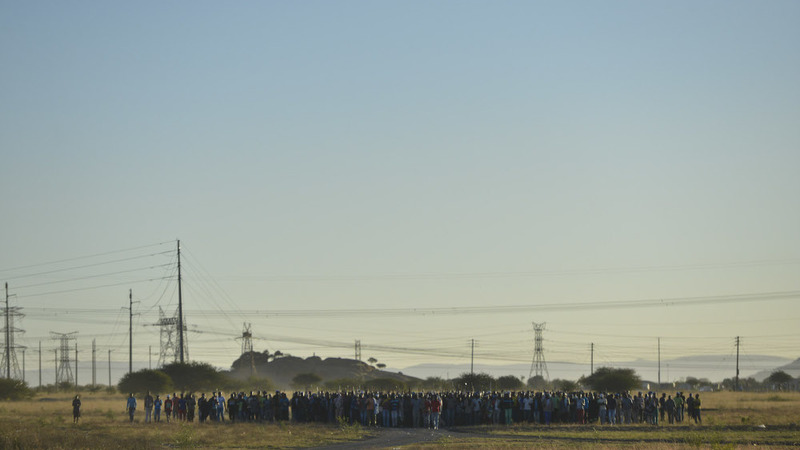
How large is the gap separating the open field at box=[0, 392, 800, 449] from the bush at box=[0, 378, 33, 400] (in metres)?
37.8

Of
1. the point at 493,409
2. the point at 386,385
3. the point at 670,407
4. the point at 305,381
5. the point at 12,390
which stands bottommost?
the point at 305,381

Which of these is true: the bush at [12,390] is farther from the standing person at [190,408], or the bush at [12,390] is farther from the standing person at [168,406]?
the standing person at [190,408]

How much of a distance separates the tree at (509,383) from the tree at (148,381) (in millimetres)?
41869

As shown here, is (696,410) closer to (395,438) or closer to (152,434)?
(395,438)

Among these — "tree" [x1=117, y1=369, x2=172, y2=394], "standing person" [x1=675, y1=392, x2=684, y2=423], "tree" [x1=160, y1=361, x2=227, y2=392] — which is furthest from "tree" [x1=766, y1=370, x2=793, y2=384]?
"standing person" [x1=675, y1=392, x2=684, y2=423]

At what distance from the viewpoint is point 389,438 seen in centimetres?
4709

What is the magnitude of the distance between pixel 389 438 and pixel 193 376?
2426 inches

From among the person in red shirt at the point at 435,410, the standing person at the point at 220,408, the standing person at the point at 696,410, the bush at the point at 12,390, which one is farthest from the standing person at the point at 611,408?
the bush at the point at 12,390

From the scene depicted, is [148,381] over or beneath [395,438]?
beneath

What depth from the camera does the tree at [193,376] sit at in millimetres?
103625

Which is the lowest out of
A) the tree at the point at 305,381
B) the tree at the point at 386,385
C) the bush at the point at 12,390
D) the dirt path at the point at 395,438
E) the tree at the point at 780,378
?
the tree at the point at 780,378

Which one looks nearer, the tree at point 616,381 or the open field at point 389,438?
the open field at point 389,438

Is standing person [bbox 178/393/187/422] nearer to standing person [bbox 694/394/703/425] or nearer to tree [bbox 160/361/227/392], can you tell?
standing person [bbox 694/394/703/425]

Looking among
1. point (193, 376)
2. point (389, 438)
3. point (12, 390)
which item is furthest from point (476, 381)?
point (389, 438)
